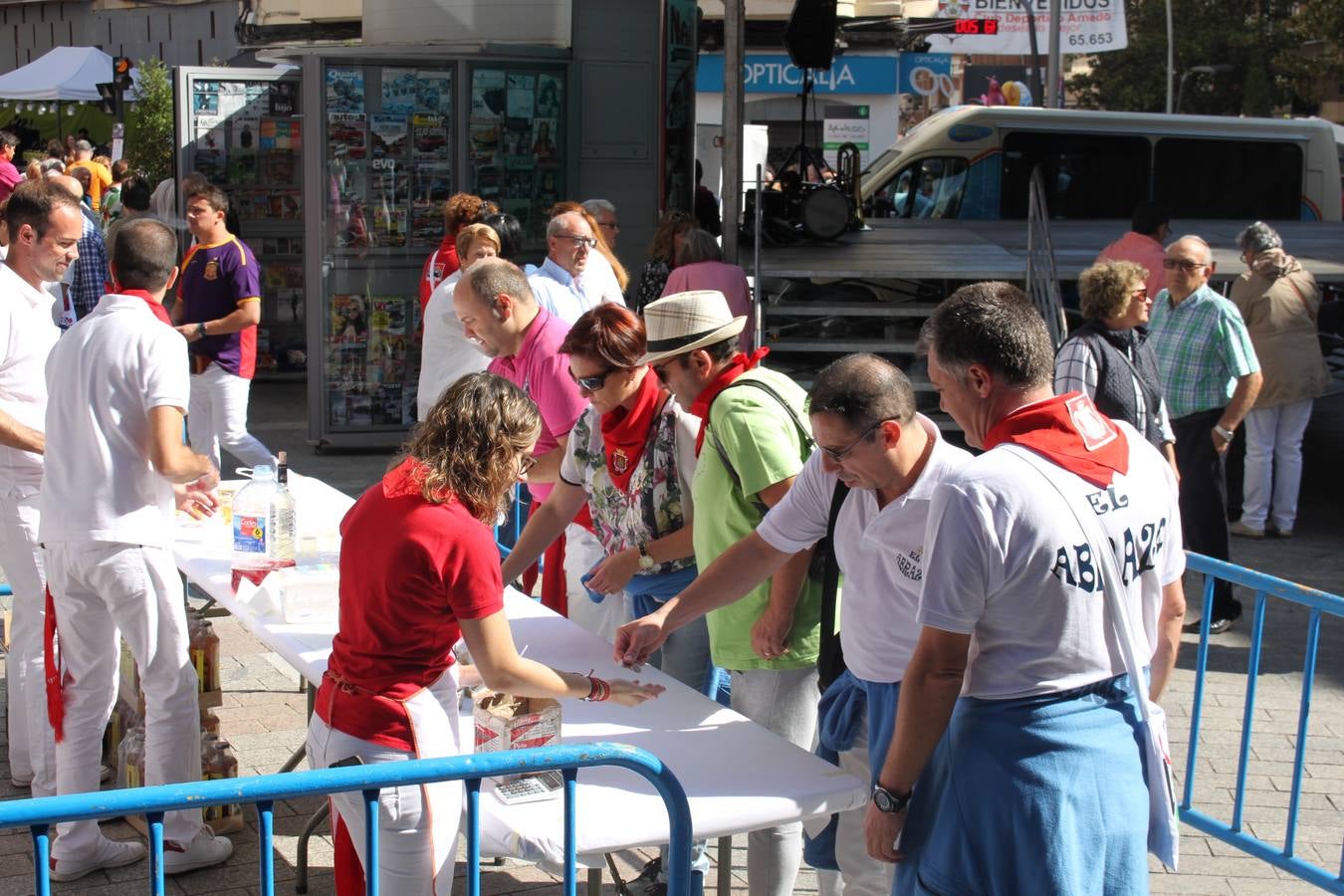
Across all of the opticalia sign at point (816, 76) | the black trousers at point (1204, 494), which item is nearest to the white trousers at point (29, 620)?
the black trousers at point (1204, 494)

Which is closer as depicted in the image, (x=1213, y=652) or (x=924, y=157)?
(x=1213, y=652)

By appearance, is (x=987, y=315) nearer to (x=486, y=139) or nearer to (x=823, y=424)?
(x=823, y=424)

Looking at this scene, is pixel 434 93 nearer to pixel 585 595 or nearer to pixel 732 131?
pixel 732 131

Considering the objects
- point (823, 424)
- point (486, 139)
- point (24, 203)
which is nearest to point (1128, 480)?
point (823, 424)

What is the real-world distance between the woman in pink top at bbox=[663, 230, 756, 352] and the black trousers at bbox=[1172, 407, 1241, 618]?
114 inches

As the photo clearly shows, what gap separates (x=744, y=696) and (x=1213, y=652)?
154 inches

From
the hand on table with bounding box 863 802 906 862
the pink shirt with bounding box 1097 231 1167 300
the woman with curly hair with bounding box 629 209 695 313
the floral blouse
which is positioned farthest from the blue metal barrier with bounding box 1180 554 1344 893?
the woman with curly hair with bounding box 629 209 695 313

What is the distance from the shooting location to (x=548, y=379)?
514 cm

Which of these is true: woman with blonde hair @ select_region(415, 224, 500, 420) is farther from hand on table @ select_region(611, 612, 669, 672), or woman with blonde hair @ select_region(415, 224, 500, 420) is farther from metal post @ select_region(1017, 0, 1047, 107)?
metal post @ select_region(1017, 0, 1047, 107)

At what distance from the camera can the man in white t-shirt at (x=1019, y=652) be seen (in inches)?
102

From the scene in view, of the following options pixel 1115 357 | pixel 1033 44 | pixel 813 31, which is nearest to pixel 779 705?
pixel 1115 357

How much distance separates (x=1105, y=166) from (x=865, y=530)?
16330mm

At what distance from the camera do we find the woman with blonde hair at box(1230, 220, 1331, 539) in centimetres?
919

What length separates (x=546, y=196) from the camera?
11359mm
